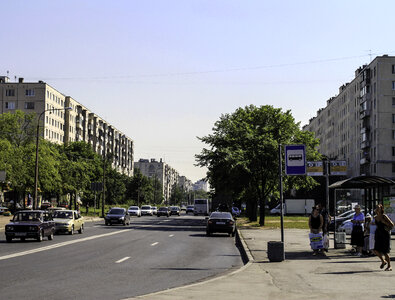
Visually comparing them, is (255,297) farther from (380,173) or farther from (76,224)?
(380,173)

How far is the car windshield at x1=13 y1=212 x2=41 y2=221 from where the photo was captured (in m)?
27.9

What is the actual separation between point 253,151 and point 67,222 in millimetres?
18528

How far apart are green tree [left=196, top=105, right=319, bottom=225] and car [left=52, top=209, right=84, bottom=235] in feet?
49.0

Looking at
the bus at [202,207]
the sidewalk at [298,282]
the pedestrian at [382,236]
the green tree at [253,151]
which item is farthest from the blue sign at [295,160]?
the bus at [202,207]

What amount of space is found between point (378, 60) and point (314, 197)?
24.8 meters

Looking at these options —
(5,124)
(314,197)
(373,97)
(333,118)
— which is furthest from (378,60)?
(5,124)

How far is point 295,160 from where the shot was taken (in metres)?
18.0

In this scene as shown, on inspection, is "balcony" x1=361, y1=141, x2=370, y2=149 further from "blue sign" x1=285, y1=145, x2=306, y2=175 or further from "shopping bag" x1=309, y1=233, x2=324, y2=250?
"blue sign" x1=285, y1=145, x2=306, y2=175

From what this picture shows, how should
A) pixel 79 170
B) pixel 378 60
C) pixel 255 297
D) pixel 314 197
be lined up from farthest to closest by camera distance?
pixel 314 197
pixel 378 60
pixel 79 170
pixel 255 297

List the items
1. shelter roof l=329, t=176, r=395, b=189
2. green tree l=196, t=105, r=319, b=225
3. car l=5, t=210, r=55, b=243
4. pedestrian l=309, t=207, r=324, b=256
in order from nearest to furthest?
1. pedestrian l=309, t=207, r=324, b=256
2. shelter roof l=329, t=176, r=395, b=189
3. car l=5, t=210, r=55, b=243
4. green tree l=196, t=105, r=319, b=225

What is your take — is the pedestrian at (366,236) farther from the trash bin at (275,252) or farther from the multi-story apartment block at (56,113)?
the multi-story apartment block at (56,113)

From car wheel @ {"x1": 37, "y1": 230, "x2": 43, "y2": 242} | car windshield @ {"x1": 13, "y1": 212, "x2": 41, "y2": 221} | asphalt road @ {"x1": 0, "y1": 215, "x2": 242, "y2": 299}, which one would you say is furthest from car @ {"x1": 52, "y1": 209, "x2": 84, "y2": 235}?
asphalt road @ {"x1": 0, "y1": 215, "x2": 242, "y2": 299}

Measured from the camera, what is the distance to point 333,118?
123 metres

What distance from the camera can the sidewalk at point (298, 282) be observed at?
1041 centimetres
